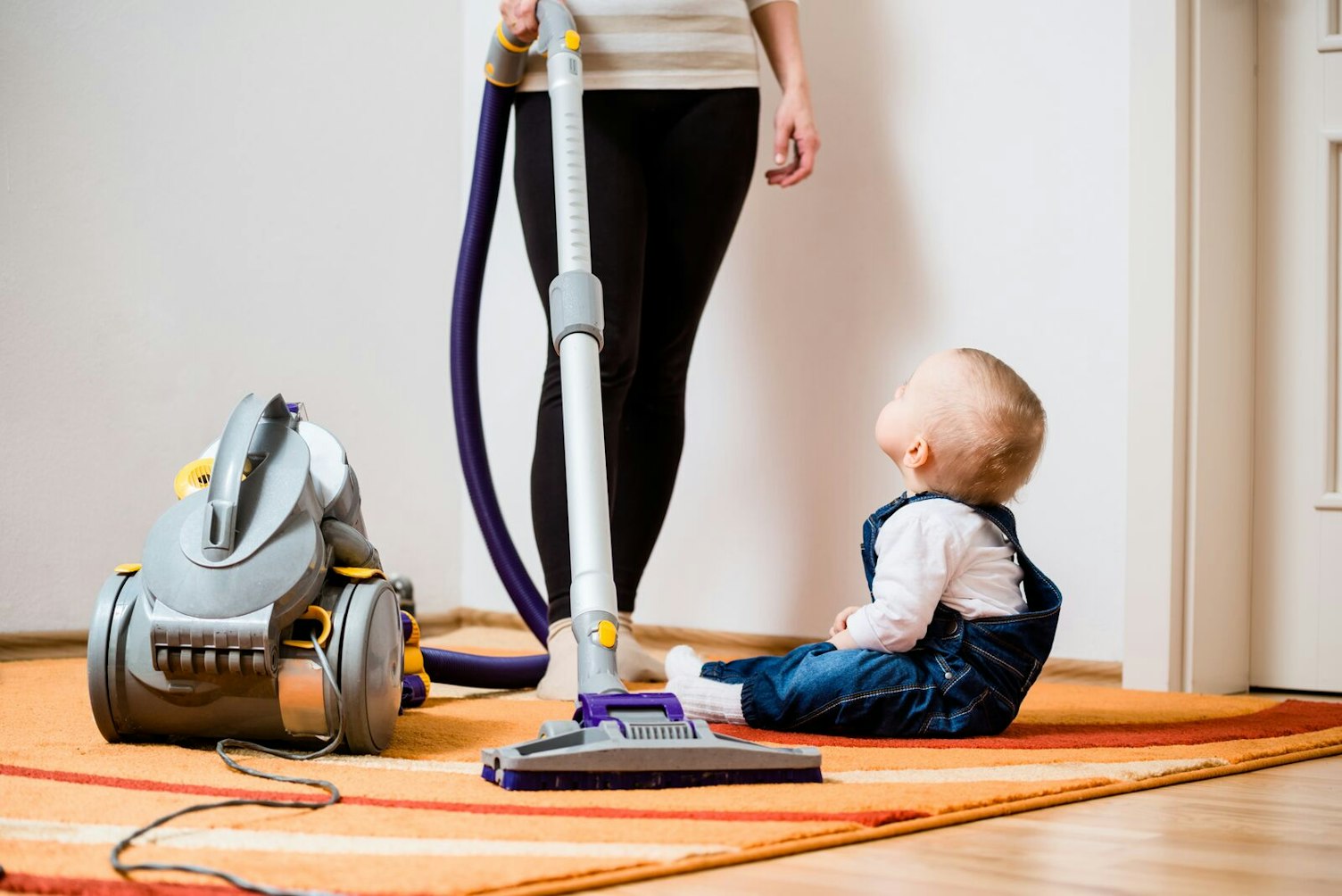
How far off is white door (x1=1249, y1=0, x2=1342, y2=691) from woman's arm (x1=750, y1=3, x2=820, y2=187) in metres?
0.64

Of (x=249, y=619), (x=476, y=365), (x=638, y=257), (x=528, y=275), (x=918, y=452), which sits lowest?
(x=249, y=619)

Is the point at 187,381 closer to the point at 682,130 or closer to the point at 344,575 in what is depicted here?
the point at 682,130

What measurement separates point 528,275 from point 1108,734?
1530 millimetres

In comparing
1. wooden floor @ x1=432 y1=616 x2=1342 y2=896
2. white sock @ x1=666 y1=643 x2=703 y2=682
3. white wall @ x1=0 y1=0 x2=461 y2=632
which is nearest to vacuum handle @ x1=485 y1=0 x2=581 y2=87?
white sock @ x1=666 y1=643 x2=703 y2=682

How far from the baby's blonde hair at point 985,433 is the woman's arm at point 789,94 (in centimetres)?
49

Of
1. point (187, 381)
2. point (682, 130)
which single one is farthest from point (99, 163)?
point (682, 130)

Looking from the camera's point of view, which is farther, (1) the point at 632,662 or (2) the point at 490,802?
(1) the point at 632,662

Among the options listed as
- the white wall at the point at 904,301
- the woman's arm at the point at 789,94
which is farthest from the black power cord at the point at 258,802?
the woman's arm at the point at 789,94

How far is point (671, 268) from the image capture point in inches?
65.9

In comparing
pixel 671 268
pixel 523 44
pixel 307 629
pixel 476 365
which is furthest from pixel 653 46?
pixel 307 629

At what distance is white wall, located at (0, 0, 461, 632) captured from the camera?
193 centimetres

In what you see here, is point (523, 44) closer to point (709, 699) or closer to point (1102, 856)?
point (709, 699)

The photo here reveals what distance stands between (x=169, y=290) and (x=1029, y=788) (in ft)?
5.25

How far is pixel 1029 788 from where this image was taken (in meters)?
0.97
